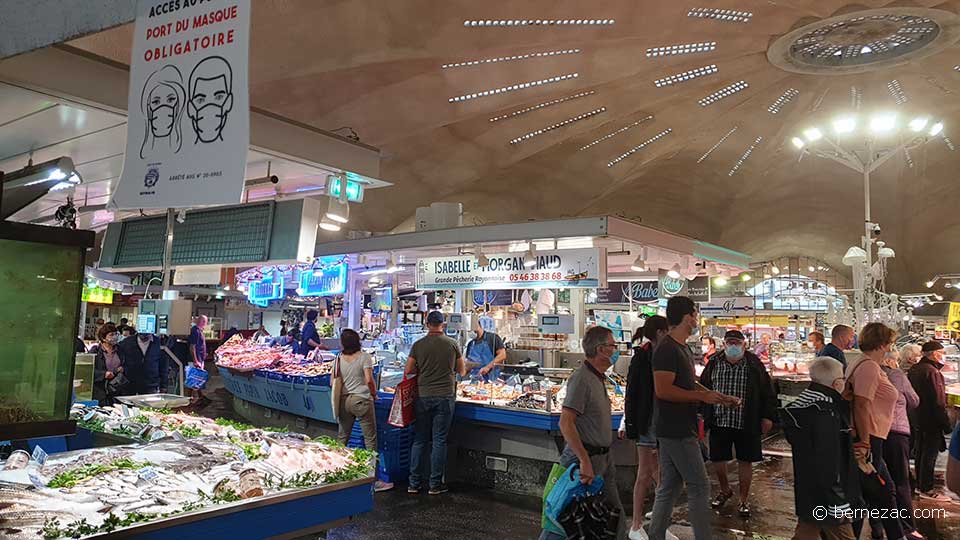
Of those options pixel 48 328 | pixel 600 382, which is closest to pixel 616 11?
pixel 600 382

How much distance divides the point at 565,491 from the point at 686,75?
1914cm

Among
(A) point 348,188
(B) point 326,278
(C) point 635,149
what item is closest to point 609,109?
(C) point 635,149

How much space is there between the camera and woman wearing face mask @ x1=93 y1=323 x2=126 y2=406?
9445mm

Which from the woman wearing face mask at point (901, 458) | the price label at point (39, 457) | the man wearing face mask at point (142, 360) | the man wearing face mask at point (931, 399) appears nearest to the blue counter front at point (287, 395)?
the man wearing face mask at point (142, 360)

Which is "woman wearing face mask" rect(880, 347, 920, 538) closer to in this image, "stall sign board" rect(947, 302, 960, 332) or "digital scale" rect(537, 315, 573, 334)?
"digital scale" rect(537, 315, 573, 334)

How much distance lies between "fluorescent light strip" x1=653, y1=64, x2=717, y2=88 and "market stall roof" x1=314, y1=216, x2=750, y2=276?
34.8 feet

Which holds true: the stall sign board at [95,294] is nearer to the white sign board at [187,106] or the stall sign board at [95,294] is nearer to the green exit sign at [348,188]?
the green exit sign at [348,188]

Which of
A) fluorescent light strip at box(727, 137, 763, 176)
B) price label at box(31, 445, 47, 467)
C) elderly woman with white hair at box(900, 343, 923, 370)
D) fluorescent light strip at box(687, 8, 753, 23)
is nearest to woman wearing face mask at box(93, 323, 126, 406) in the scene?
price label at box(31, 445, 47, 467)

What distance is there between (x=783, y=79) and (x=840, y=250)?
65.3ft

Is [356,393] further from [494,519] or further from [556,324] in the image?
[556,324]

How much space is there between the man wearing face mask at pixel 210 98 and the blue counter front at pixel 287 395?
6117 millimetres

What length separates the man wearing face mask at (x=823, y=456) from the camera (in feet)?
13.6

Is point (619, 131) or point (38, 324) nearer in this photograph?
point (38, 324)

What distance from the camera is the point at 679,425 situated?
4543 mm
